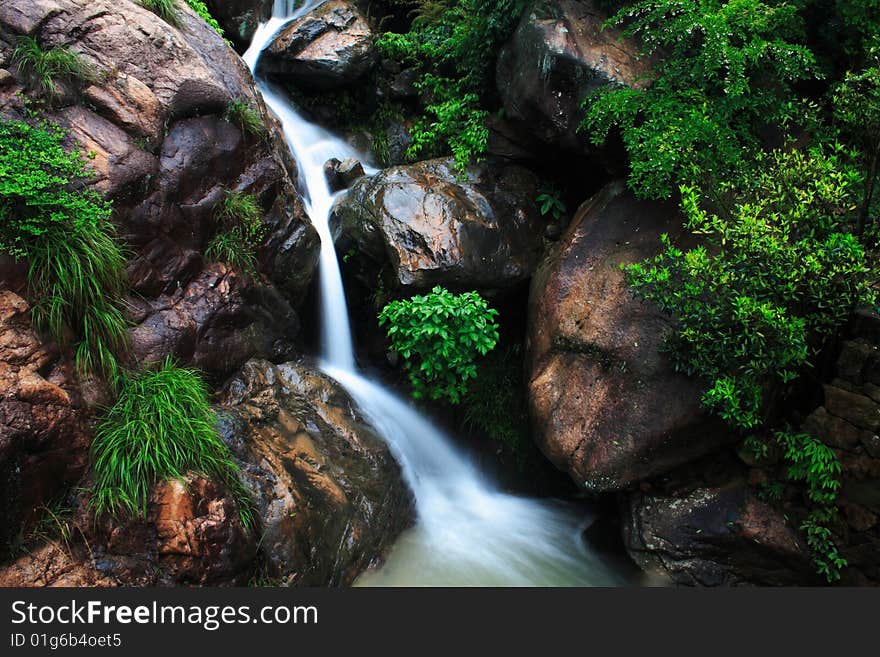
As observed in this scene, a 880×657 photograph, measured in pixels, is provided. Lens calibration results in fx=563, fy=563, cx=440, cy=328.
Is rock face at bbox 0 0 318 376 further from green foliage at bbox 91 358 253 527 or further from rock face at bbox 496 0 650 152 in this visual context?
rock face at bbox 496 0 650 152

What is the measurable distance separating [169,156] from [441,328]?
9.40 feet

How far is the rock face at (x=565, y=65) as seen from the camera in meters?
5.61

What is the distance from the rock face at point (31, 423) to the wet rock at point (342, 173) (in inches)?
163

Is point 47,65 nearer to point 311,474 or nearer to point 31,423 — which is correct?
point 31,423

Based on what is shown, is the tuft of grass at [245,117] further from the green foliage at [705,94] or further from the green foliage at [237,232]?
the green foliage at [705,94]

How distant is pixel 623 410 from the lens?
16.7 feet

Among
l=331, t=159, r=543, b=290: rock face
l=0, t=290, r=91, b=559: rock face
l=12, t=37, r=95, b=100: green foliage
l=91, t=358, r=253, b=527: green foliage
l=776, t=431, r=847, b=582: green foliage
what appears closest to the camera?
l=0, t=290, r=91, b=559: rock face

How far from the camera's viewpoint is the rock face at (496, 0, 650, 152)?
5.61 metres

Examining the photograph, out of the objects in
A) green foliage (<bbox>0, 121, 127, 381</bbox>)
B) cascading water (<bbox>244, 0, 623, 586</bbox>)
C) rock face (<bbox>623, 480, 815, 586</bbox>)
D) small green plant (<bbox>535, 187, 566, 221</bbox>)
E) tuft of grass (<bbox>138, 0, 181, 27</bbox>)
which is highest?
tuft of grass (<bbox>138, 0, 181, 27</bbox>)

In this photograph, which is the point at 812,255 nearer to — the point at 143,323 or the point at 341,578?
the point at 341,578

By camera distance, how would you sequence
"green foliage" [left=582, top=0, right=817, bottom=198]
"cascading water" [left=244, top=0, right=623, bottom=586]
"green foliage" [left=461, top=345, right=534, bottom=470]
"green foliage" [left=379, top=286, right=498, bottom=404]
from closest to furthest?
"green foliage" [left=582, top=0, right=817, bottom=198]
"cascading water" [left=244, top=0, right=623, bottom=586]
"green foliage" [left=379, top=286, right=498, bottom=404]
"green foliage" [left=461, top=345, right=534, bottom=470]

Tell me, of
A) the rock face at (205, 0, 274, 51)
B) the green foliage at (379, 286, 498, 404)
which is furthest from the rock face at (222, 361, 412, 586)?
the rock face at (205, 0, 274, 51)

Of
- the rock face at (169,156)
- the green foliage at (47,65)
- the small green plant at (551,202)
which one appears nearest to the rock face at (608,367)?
the small green plant at (551,202)

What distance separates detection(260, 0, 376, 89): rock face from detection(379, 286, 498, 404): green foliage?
171 inches
